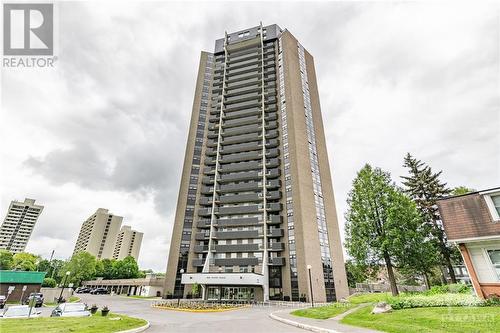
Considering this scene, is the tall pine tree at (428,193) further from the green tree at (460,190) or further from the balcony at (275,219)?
the balcony at (275,219)

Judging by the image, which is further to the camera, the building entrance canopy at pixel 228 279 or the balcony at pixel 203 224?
the balcony at pixel 203 224

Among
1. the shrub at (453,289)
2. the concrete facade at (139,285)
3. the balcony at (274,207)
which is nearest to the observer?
the shrub at (453,289)

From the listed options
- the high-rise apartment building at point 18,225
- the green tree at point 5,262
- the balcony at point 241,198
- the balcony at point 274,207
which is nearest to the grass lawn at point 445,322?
the balcony at point 274,207

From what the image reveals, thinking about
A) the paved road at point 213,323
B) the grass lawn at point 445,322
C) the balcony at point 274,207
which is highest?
the balcony at point 274,207

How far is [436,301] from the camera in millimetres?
16219

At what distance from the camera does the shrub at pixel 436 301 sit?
50.2 ft

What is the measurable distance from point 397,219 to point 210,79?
6430cm

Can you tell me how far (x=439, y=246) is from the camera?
3397 cm

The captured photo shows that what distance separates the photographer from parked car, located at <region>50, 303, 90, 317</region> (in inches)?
806

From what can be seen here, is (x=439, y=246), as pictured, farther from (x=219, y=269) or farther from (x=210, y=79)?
(x=210, y=79)

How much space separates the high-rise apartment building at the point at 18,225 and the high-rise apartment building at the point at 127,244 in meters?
60.1

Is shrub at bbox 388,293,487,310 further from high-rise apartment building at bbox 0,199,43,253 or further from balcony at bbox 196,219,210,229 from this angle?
high-rise apartment building at bbox 0,199,43,253

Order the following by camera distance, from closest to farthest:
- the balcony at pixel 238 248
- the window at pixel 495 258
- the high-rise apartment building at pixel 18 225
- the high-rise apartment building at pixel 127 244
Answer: the window at pixel 495 258
the balcony at pixel 238 248
the high-rise apartment building at pixel 18 225
the high-rise apartment building at pixel 127 244

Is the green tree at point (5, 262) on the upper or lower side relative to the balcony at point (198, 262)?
upper
